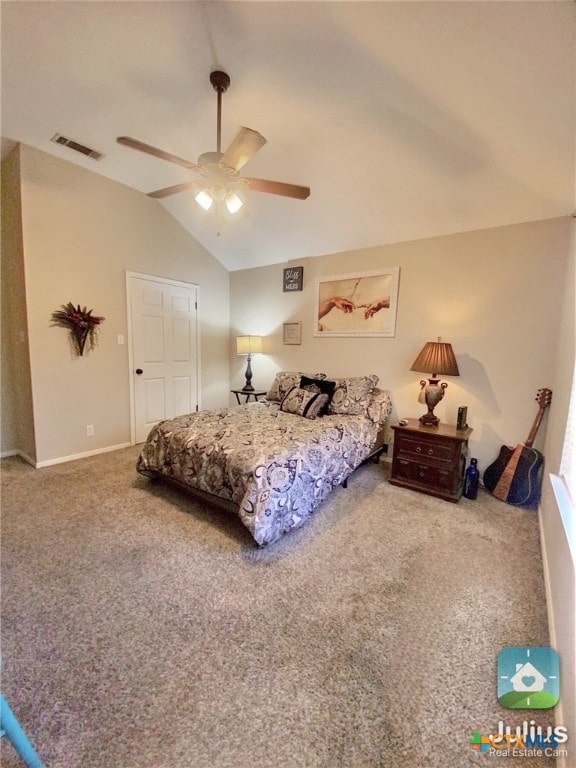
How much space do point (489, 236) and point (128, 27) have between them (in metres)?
3.11

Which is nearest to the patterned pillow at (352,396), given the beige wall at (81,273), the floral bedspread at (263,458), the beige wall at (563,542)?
the floral bedspread at (263,458)

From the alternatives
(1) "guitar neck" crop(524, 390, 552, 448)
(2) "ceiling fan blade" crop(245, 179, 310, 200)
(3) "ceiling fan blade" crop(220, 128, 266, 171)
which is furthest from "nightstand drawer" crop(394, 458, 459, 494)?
(3) "ceiling fan blade" crop(220, 128, 266, 171)

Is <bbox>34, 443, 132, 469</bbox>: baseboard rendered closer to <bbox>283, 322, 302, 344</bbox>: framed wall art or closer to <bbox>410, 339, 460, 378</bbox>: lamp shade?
<bbox>283, 322, 302, 344</bbox>: framed wall art

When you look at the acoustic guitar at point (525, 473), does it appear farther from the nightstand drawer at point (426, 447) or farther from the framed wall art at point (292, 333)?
the framed wall art at point (292, 333)

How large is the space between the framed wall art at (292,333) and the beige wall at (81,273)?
1.67m

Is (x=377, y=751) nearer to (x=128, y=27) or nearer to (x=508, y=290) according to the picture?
(x=508, y=290)

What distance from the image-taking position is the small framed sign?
415 cm

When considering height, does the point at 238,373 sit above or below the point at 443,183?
below

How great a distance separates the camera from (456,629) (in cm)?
146

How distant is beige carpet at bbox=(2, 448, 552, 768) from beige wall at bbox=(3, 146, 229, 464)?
117 centimetres

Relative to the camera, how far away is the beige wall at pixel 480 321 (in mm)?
2676

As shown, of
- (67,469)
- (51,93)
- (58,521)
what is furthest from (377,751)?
(51,93)

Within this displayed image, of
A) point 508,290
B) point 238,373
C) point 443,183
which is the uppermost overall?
point 443,183

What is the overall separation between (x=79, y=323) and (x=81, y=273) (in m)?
0.56
